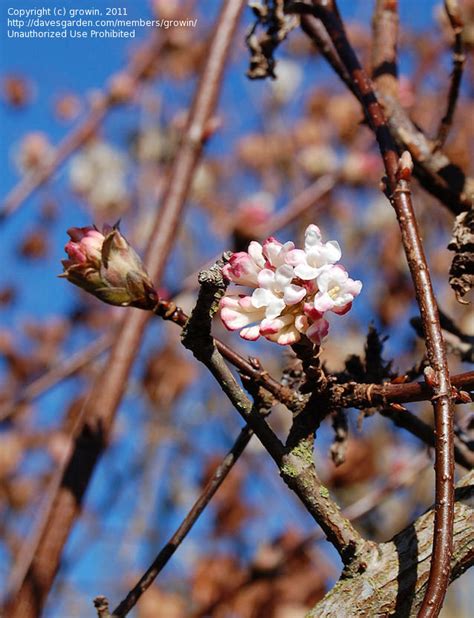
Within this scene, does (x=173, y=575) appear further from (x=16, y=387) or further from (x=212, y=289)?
(x=212, y=289)

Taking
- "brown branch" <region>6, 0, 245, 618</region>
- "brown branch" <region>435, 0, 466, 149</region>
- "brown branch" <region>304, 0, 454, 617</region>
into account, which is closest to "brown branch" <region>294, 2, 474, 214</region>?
"brown branch" <region>435, 0, 466, 149</region>

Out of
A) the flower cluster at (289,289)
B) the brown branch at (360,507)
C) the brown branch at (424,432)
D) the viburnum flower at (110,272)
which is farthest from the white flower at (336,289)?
the brown branch at (360,507)

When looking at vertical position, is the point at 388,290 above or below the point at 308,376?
above

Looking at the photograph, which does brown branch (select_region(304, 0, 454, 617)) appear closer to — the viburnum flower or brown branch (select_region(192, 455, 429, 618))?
the viburnum flower

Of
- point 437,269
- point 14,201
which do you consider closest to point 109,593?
point 437,269

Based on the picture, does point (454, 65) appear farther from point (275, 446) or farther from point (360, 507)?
point (360, 507)

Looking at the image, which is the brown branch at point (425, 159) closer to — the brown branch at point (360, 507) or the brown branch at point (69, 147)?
the brown branch at point (360, 507)

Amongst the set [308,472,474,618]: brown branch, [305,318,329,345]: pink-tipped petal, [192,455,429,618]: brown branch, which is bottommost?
[308,472,474,618]: brown branch
